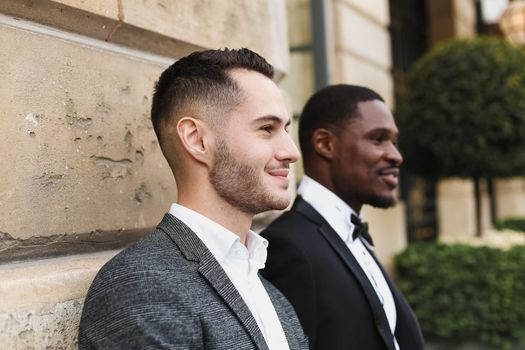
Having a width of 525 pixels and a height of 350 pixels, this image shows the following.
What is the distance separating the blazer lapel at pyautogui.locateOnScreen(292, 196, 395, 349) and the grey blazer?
0.99 metres

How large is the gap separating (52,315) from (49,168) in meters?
0.43

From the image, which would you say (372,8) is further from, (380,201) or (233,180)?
(233,180)

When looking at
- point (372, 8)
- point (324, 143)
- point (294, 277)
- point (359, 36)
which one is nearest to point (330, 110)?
point (324, 143)

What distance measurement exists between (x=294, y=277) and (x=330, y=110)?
88 cm

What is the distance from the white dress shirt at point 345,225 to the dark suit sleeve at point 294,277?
306 mm

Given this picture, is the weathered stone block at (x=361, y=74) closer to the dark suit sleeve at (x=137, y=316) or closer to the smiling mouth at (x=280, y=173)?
the smiling mouth at (x=280, y=173)

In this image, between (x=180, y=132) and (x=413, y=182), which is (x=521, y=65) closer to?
(x=413, y=182)

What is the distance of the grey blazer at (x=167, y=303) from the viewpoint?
147 cm

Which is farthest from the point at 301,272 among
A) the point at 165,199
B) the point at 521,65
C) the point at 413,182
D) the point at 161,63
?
the point at 413,182

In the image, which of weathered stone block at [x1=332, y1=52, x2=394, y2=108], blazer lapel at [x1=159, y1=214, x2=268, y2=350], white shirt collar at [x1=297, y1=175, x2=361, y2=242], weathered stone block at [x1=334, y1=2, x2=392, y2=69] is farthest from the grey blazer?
weathered stone block at [x1=334, y1=2, x2=392, y2=69]

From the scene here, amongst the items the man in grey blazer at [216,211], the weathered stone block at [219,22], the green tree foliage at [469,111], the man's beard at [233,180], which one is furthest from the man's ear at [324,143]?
the green tree foliage at [469,111]

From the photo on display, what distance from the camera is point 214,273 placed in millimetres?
1682

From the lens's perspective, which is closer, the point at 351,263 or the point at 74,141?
the point at 74,141

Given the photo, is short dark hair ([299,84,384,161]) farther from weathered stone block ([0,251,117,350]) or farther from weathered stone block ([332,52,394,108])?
weathered stone block ([332,52,394,108])
